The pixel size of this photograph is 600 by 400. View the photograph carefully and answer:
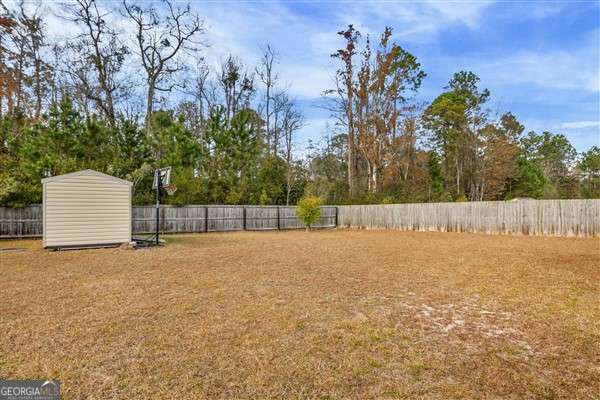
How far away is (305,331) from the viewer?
3010 millimetres

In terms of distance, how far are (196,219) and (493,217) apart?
11.8 m

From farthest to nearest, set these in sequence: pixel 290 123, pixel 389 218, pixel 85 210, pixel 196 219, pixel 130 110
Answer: pixel 290 123 < pixel 130 110 < pixel 389 218 < pixel 196 219 < pixel 85 210

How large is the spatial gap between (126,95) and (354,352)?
1914 cm

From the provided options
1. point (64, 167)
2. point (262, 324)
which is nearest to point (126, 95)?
point (64, 167)

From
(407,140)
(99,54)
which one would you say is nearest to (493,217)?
(407,140)

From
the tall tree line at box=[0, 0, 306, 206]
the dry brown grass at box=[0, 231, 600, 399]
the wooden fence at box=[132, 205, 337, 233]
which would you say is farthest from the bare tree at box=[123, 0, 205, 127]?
the dry brown grass at box=[0, 231, 600, 399]

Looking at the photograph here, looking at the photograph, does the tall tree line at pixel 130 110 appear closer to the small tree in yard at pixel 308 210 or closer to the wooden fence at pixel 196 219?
the wooden fence at pixel 196 219

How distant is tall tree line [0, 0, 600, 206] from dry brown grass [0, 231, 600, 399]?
9109mm

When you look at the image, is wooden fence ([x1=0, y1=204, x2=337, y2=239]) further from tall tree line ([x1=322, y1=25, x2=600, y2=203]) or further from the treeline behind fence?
tall tree line ([x1=322, y1=25, x2=600, y2=203])

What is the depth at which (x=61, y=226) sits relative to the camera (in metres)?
8.30

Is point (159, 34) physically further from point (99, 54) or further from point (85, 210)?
point (85, 210)

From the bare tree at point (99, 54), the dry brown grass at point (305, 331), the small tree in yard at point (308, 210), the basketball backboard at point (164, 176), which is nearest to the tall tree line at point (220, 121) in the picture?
the bare tree at point (99, 54)

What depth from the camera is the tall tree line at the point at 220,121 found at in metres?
13.7

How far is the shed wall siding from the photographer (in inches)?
323
